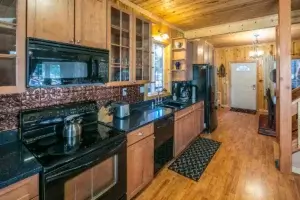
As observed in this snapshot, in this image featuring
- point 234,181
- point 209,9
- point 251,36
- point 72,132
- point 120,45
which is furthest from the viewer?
point 251,36

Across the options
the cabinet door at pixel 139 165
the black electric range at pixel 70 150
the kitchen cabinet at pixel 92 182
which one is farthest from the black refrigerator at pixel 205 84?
the kitchen cabinet at pixel 92 182

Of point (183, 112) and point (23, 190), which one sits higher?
point (183, 112)

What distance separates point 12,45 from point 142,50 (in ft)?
5.30

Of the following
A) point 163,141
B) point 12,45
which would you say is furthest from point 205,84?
point 12,45

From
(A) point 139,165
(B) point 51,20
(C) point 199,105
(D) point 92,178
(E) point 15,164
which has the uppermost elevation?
(B) point 51,20

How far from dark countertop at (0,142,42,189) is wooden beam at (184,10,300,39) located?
405cm

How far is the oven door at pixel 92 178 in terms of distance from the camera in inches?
45.6

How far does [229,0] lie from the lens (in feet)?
8.70

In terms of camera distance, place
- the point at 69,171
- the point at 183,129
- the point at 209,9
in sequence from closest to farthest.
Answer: the point at 69,171 → the point at 209,9 → the point at 183,129

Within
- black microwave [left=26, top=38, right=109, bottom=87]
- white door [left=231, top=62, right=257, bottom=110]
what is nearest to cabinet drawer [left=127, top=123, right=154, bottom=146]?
black microwave [left=26, top=38, right=109, bottom=87]

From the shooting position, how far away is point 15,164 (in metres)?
1.12

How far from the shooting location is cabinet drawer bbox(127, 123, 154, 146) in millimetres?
1851

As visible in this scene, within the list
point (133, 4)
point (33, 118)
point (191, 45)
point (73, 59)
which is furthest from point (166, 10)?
point (33, 118)

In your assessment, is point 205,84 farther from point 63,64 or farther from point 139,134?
point 63,64
